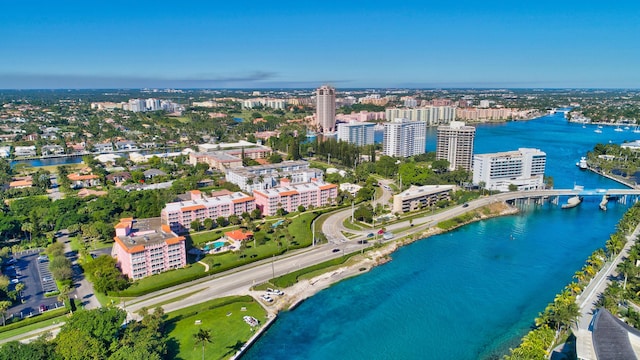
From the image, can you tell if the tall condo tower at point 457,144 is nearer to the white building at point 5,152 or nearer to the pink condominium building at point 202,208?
the pink condominium building at point 202,208

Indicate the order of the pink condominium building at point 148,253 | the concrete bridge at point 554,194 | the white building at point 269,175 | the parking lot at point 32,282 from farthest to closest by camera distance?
the white building at point 269,175 → the concrete bridge at point 554,194 → the pink condominium building at point 148,253 → the parking lot at point 32,282

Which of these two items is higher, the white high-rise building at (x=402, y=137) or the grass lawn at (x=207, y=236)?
the white high-rise building at (x=402, y=137)

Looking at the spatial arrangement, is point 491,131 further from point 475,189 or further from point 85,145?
point 85,145

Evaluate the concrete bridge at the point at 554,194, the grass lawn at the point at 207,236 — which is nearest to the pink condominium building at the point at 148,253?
the grass lawn at the point at 207,236

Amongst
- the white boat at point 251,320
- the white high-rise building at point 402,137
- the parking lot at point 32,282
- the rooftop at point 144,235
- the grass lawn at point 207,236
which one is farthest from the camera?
the white high-rise building at point 402,137

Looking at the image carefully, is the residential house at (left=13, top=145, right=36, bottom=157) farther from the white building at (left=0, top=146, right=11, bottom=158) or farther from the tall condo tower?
the tall condo tower

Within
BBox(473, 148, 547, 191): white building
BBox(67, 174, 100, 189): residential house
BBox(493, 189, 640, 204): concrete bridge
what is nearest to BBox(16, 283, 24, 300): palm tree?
BBox(67, 174, 100, 189): residential house

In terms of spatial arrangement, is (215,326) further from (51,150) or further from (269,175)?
(51,150)
